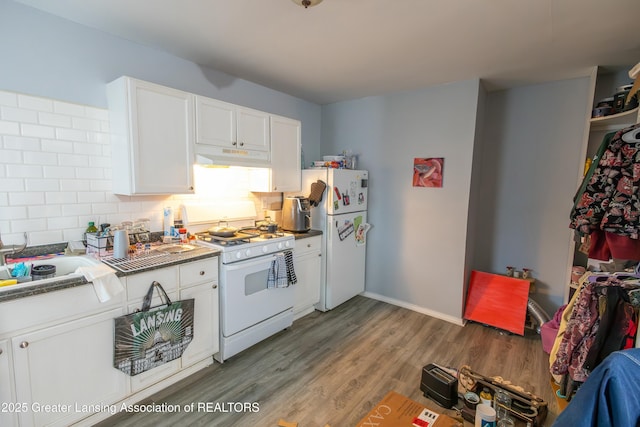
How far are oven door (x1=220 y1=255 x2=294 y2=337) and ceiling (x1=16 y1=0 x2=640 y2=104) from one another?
1.65 meters

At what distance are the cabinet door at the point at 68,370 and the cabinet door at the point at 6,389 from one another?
0.02 meters

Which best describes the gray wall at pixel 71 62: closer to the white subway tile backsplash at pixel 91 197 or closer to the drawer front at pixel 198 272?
the white subway tile backsplash at pixel 91 197

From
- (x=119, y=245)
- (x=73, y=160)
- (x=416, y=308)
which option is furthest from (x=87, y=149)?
(x=416, y=308)

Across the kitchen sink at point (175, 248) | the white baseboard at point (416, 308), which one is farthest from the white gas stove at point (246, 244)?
the white baseboard at point (416, 308)

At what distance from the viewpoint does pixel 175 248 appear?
225 centimetres

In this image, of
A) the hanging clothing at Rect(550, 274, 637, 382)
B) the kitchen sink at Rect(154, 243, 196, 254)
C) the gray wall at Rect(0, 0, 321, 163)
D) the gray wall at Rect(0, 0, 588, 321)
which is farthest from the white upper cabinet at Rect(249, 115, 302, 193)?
the hanging clothing at Rect(550, 274, 637, 382)

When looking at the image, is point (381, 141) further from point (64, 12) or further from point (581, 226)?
point (64, 12)

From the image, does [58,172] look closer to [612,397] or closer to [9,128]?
[9,128]

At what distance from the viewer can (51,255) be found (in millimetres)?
1910

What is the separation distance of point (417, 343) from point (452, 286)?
0.75 m

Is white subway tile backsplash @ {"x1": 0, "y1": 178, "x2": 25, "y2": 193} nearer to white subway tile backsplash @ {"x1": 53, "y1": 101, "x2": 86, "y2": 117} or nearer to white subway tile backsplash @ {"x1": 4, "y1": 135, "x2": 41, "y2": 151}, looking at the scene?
white subway tile backsplash @ {"x1": 4, "y1": 135, "x2": 41, "y2": 151}

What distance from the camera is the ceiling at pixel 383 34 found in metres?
1.72

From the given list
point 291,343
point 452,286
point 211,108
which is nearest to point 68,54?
point 211,108

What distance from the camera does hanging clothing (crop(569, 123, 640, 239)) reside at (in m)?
1.31
